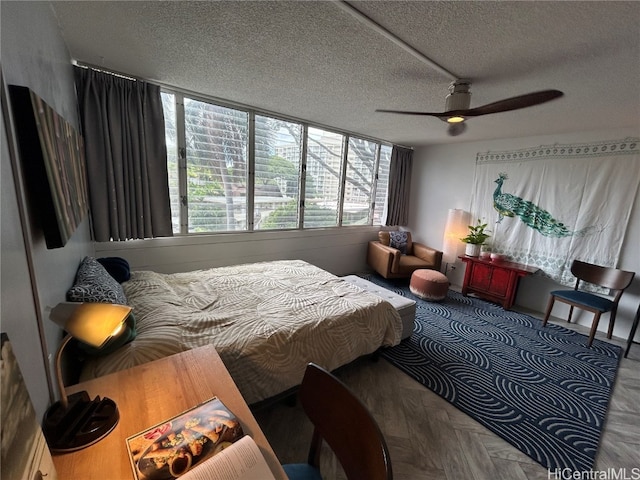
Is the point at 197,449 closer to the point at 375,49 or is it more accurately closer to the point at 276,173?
the point at 375,49

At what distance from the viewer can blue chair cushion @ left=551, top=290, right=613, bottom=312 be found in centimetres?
266

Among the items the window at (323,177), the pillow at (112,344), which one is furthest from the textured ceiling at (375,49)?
the pillow at (112,344)

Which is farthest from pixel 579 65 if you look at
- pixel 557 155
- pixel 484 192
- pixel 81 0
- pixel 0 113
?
pixel 81 0

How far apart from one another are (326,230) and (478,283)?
2331mm

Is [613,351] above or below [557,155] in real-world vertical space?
below

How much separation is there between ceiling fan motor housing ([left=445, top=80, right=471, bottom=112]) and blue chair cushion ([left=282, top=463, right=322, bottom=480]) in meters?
2.30

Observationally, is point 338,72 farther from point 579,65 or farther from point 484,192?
point 484,192

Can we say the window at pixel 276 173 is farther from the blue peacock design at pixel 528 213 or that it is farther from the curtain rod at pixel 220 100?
the blue peacock design at pixel 528 213

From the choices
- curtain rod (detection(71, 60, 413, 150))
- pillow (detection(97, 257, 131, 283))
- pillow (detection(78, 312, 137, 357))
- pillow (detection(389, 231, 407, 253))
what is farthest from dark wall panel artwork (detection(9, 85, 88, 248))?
pillow (detection(389, 231, 407, 253))

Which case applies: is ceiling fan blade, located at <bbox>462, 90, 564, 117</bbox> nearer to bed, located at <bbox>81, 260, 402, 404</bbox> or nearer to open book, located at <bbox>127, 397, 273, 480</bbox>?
bed, located at <bbox>81, 260, 402, 404</bbox>

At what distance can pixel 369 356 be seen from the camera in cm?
232

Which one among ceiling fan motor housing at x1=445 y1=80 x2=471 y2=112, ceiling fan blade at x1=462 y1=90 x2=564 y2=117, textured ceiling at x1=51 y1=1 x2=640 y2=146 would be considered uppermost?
textured ceiling at x1=51 y1=1 x2=640 y2=146

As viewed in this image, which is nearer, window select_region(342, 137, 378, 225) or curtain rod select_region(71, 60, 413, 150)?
curtain rod select_region(71, 60, 413, 150)

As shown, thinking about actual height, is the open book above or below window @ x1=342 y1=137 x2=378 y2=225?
below
